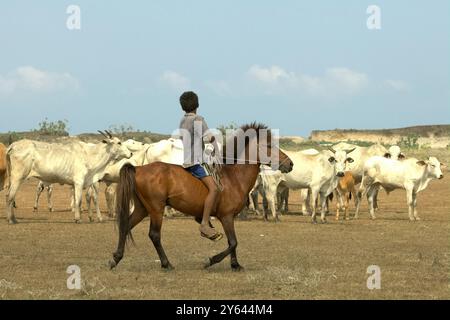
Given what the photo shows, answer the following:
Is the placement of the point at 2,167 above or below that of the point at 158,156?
below

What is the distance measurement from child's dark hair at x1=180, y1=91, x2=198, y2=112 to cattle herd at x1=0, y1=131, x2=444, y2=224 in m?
7.88

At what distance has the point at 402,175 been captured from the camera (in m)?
24.9

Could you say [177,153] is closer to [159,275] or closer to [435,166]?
[435,166]

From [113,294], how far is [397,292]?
137 inches

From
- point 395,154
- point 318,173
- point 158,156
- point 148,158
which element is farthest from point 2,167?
point 395,154

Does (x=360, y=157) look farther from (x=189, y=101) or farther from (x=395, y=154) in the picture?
(x=189, y=101)

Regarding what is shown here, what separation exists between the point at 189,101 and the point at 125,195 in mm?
1643

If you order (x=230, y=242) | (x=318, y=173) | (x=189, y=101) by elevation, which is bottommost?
(x=230, y=242)

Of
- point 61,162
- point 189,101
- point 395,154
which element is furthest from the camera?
point 395,154

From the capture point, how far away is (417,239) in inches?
728

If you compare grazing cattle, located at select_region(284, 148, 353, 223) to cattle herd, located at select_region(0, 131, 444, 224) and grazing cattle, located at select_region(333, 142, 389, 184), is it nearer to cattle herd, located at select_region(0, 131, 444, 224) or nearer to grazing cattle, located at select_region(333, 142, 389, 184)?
cattle herd, located at select_region(0, 131, 444, 224)

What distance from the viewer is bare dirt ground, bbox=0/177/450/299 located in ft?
36.0

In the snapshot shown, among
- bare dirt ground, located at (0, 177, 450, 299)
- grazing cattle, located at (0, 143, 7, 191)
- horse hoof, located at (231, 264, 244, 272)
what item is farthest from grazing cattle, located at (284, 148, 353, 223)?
horse hoof, located at (231, 264, 244, 272)
